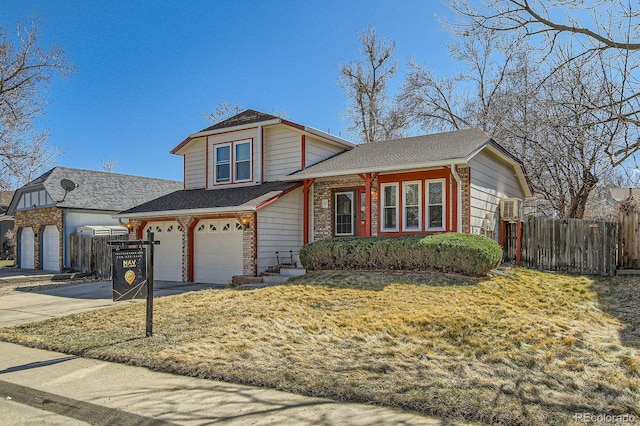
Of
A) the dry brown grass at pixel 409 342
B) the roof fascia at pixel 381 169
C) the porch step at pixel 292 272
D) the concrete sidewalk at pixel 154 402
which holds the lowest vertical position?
the concrete sidewalk at pixel 154 402

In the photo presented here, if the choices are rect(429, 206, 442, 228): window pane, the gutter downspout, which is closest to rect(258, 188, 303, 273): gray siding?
rect(429, 206, 442, 228): window pane

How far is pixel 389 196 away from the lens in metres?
15.0

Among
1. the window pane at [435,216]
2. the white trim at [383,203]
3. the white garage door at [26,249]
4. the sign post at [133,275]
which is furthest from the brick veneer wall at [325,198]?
the white garage door at [26,249]

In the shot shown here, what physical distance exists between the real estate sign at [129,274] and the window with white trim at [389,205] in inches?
335

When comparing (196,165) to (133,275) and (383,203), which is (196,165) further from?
(133,275)

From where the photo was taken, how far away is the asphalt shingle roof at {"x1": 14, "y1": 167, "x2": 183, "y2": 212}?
75.5 feet

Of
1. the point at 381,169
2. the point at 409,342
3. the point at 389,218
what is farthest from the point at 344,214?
the point at 409,342

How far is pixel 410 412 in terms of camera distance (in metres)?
4.68

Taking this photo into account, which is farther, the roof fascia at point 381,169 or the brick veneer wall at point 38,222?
the brick veneer wall at point 38,222

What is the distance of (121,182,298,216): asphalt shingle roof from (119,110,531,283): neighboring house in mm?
55

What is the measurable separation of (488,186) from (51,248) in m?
20.5

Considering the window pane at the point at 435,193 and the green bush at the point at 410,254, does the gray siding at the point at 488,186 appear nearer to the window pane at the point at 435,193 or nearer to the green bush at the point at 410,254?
the window pane at the point at 435,193

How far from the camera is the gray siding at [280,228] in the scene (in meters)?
14.8

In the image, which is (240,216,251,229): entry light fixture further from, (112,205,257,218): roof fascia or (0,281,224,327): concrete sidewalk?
(0,281,224,327): concrete sidewalk
